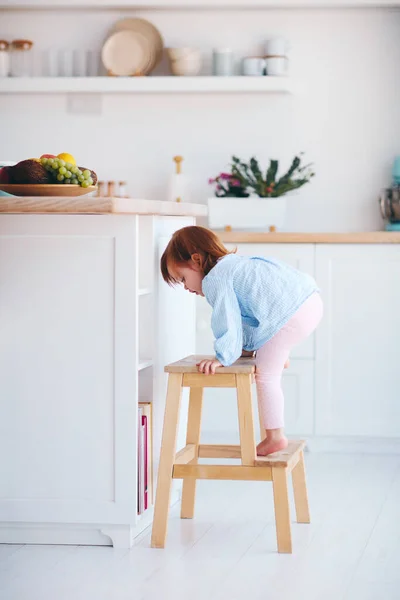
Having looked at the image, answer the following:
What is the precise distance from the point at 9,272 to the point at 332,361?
1.89 m

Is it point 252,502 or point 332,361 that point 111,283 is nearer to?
point 252,502

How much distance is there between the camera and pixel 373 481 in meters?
3.74

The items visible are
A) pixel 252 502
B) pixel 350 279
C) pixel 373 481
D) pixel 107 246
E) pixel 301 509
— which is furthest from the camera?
pixel 350 279

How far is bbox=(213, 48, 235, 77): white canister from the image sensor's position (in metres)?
4.80

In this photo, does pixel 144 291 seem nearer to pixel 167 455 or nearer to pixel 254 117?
pixel 167 455

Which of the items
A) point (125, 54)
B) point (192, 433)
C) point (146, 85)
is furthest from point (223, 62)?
point (192, 433)

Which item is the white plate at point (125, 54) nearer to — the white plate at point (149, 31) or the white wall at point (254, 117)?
the white plate at point (149, 31)

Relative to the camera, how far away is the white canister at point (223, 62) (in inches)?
189

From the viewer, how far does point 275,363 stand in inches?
114

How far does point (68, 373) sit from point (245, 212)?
2.02m

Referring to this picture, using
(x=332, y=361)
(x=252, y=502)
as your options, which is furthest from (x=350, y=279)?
(x=252, y=502)

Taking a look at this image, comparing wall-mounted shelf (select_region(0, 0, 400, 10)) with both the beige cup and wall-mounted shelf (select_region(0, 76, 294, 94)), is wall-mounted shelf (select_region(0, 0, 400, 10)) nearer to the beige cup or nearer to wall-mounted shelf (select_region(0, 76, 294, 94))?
the beige cup

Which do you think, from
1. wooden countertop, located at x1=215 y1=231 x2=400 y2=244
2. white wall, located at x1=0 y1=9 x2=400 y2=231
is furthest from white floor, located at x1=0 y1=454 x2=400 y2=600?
white wall, located at x1=0 y1=9 x2=400 y2=231

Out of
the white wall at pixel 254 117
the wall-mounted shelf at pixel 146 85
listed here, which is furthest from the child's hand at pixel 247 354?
the wall-mounted shelf at pixel 146 85
